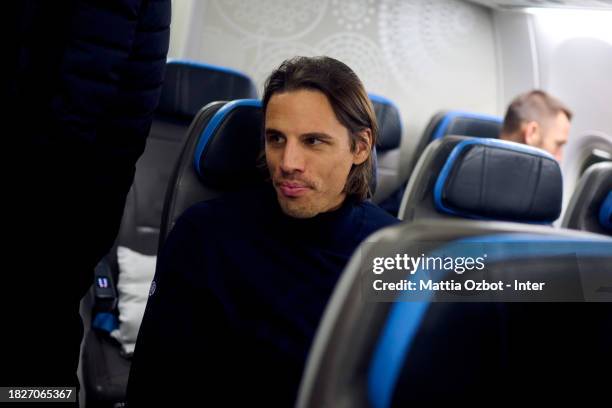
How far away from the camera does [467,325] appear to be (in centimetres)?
69

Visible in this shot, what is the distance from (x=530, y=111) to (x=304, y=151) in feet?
7.14

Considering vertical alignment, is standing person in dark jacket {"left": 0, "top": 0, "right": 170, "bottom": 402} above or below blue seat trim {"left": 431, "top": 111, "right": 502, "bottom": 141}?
above

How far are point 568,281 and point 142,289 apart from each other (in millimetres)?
2021

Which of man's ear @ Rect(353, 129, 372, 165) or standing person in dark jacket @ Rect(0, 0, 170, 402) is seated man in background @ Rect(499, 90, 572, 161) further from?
standing person in dark jacket @ Rect(0, 0, 170, 402)

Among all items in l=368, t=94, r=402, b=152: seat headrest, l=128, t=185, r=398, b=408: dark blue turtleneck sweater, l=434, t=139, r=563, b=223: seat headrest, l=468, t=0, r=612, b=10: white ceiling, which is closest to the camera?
l=128, t=185, r=398, b=408: dark blue turtleneck sweater

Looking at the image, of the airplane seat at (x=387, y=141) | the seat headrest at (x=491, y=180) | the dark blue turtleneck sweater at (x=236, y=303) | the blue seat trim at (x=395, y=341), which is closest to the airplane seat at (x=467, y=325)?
the blue seat trim at (x=395, y=341)

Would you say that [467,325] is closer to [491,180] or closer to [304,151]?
[304,151]

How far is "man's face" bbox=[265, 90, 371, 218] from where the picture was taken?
5.36 feet

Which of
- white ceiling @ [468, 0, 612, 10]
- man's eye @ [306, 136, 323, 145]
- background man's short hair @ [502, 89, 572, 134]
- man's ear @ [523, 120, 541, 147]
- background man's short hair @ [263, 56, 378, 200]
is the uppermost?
white ceiling @ [468, 0, 612, 10]

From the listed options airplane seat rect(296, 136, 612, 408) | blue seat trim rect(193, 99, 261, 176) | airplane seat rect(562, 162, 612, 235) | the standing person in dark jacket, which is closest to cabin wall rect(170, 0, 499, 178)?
airplane seat rect(562, 162, 612, 235)

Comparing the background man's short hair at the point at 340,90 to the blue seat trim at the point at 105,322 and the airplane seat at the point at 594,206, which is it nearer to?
the blue seat trim at the point at 105,322

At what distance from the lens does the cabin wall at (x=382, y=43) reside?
15.1ft

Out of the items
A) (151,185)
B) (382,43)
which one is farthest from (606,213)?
(382,43)

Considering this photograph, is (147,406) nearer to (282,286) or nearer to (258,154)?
(282,286)
